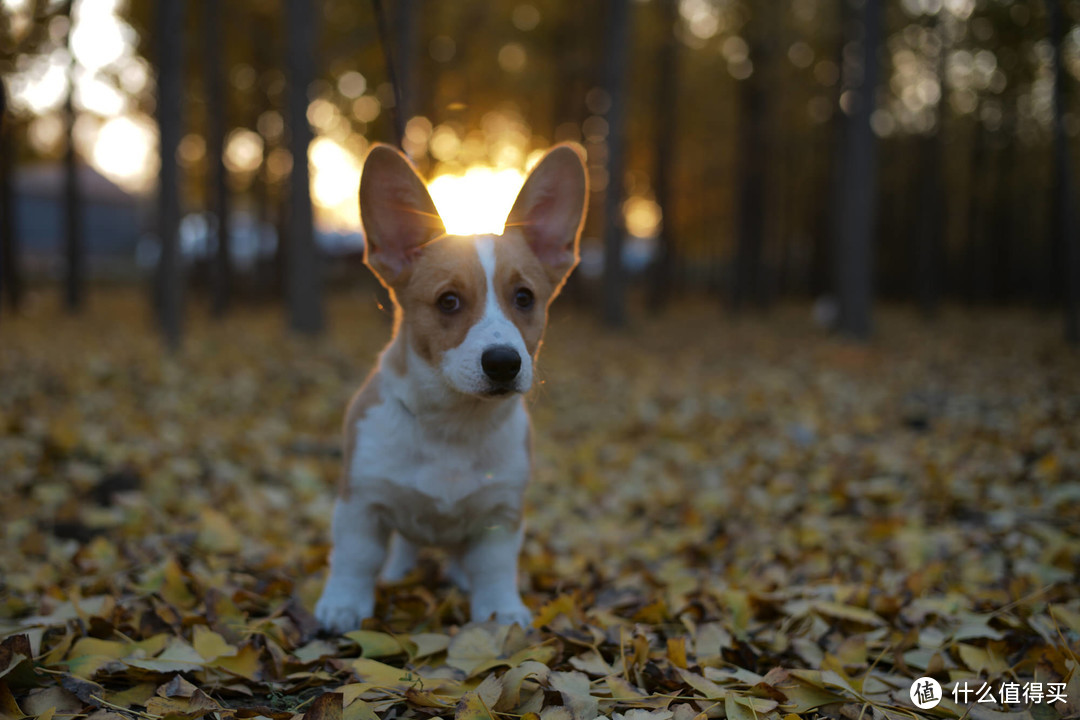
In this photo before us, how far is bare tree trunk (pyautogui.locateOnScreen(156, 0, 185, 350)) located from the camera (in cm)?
1024

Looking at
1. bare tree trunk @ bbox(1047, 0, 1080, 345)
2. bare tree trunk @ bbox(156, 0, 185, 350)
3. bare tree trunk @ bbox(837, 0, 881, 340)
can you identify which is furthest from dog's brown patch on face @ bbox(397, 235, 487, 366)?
bare tree trunk @ bbox(837, 0, 881, 340)

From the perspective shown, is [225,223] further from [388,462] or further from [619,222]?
[388,462]

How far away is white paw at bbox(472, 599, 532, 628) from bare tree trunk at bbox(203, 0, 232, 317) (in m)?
14.9

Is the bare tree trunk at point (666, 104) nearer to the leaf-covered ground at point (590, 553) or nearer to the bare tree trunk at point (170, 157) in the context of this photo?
the leaf-covered ground at point (590, 553)

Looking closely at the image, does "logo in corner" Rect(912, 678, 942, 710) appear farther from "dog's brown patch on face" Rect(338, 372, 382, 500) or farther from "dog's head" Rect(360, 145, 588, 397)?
"dog's brown patch on face" Rect(338, 372, 382, 500)

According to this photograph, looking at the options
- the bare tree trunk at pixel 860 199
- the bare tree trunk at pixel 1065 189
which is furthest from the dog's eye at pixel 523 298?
the bare tree trunk at pixel 860 199

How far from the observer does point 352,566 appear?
A: 312 cm

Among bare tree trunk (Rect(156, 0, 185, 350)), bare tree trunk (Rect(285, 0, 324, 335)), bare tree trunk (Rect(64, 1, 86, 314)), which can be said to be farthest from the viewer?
bare tree trunk (Rect(64, 1, 86, 314))

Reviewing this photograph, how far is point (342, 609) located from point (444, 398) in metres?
0.93

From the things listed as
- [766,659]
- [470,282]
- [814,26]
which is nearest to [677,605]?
[766,659]

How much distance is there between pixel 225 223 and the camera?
16984mm

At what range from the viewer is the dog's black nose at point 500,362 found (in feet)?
8.53

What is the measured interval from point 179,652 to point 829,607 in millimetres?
2468

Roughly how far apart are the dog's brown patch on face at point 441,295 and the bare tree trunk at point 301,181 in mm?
9844
